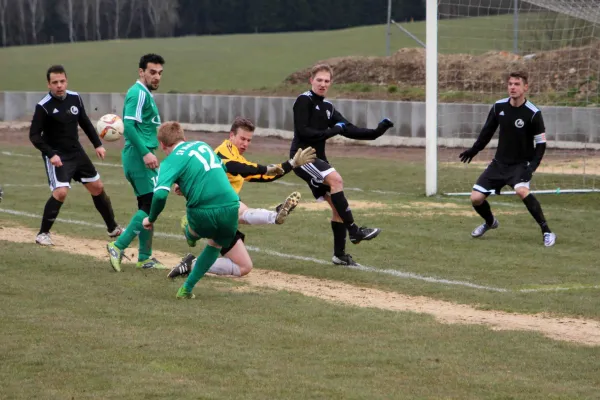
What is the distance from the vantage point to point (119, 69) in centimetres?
5262

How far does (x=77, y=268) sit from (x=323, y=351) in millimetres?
4179

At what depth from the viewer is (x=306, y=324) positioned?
8312 millimetres

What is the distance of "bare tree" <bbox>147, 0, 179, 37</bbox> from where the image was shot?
65.2 meters

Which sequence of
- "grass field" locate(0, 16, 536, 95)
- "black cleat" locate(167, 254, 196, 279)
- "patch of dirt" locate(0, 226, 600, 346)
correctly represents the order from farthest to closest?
1. "grass field" locate(0, 16, 536, 95)
2. "black cleat" locate(167, 254, 196, 279)
3. "patch of dirt" locate(0, 226, 600, 346)

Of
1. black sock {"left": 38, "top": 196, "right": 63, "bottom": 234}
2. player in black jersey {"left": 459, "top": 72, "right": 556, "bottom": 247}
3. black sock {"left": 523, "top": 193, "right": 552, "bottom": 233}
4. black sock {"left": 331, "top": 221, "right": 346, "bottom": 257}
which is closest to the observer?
black sock {"left": 331, "top": 221, "right": 346, "bottom": 257}

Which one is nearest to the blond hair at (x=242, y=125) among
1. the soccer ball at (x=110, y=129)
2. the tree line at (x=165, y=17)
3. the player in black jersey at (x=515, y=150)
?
the soccer ball at (x=110, y=129)

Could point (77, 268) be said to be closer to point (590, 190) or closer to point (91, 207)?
point (91, 207)

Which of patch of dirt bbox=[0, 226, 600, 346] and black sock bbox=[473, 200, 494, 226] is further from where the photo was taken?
black sock bbox=[473, 200, 494, 226]

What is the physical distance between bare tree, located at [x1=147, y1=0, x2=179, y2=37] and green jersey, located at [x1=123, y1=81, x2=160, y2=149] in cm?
5520

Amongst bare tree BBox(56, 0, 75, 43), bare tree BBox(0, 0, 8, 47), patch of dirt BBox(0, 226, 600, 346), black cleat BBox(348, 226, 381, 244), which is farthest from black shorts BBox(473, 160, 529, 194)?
bare tree BBox(56, 0, 75, 43)

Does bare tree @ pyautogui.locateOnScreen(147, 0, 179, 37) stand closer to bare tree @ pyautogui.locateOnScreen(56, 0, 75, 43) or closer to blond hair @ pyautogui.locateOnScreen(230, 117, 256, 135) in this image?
bare tree @ pyautogui.locateOnScreen(56, 0, 75, 43)

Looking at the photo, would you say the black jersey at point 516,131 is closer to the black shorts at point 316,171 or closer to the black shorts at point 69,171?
the black shorts at point 316,171

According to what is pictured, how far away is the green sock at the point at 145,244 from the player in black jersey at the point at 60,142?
5.49 ft

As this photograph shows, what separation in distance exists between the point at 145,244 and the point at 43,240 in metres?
2.10
